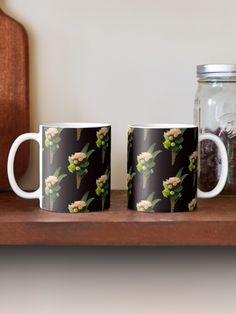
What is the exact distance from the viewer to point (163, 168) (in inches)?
32.1

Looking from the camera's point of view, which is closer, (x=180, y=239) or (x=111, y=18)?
(x=180, y=239)

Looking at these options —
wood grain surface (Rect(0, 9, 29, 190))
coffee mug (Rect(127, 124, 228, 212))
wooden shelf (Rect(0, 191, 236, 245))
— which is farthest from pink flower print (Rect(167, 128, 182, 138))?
wood grain surface (Rect(0, 9, 29, 190))

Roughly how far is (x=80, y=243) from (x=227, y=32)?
405 millimetres

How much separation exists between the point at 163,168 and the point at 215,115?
0.57 feet

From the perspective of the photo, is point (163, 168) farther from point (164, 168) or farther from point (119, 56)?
point (119, 56)

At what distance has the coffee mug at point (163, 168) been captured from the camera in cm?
81

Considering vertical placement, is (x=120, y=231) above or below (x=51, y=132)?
below

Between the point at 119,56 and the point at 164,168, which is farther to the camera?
the point at 119,56

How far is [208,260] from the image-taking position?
93cm

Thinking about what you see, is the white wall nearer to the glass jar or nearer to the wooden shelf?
the glass jar

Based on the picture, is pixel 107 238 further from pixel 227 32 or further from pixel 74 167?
pixel 227 32

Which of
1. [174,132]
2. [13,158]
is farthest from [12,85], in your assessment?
[174,132]

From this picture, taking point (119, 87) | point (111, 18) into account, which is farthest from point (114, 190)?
point (111, 18)

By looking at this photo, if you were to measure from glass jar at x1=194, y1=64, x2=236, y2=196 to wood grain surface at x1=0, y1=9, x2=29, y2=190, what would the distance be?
249mm
